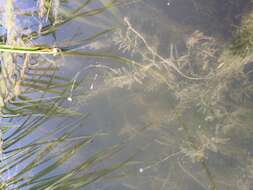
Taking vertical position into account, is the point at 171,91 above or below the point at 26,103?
below

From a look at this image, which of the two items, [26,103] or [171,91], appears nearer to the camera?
[26,103]

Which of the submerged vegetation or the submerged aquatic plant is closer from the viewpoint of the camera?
the submerged aquatic plant

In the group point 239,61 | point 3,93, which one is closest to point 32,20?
point 3,93

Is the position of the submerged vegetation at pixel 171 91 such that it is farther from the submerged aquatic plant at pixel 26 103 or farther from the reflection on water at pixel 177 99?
the submerged aquatic plant at pixel 26 103

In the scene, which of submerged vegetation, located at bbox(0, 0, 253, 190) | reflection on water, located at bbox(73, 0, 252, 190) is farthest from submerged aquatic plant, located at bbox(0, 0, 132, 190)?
reflection on water, located at bbox(73, 0, 252, 190)

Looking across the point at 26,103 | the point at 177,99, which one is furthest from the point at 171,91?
the point at 26,103

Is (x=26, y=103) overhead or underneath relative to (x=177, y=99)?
overhead

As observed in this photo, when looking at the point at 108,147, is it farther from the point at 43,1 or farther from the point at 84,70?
the point at 43,1

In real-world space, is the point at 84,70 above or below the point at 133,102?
above

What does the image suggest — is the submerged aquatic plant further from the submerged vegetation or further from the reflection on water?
the reflection on water

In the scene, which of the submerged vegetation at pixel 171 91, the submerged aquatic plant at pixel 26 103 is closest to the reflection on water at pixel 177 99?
the submerged vegetation at pixel 171 91

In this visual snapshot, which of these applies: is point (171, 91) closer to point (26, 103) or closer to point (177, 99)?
point (177, 99)
